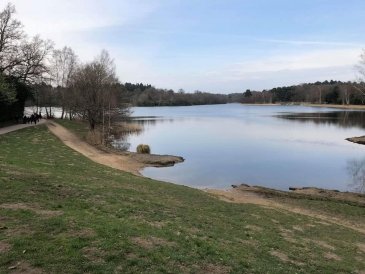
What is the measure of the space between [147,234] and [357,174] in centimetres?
2299

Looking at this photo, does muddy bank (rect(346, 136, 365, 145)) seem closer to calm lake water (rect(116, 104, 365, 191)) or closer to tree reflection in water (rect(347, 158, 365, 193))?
calm lake water (rect(116, 104, 365, 191))

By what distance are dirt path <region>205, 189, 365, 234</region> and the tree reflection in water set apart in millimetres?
7028

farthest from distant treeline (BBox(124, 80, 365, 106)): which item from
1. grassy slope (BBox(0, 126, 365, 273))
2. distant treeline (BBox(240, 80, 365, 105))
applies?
grassy slope (BBox(0, 126, 365, 273))

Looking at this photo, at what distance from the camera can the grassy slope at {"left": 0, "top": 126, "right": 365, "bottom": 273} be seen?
6367 millimetres

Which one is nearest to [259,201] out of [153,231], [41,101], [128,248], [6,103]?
[153,231]

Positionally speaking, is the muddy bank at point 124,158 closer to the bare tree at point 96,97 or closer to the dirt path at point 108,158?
the dirt path at point 108,158

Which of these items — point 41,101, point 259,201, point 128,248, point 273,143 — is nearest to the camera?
point 128,248


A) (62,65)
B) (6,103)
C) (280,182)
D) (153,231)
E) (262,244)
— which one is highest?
(62,65)

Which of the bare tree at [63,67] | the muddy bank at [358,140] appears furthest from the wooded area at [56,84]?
the muddy bank at [358,140]

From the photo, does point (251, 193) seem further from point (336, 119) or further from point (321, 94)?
point (321, 94)

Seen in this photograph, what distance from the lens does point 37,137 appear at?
1276 inches

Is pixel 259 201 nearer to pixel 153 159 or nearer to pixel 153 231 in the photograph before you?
pixel 153 231

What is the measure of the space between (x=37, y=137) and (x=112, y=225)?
26.5 meters

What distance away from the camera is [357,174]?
2706 centimetres
